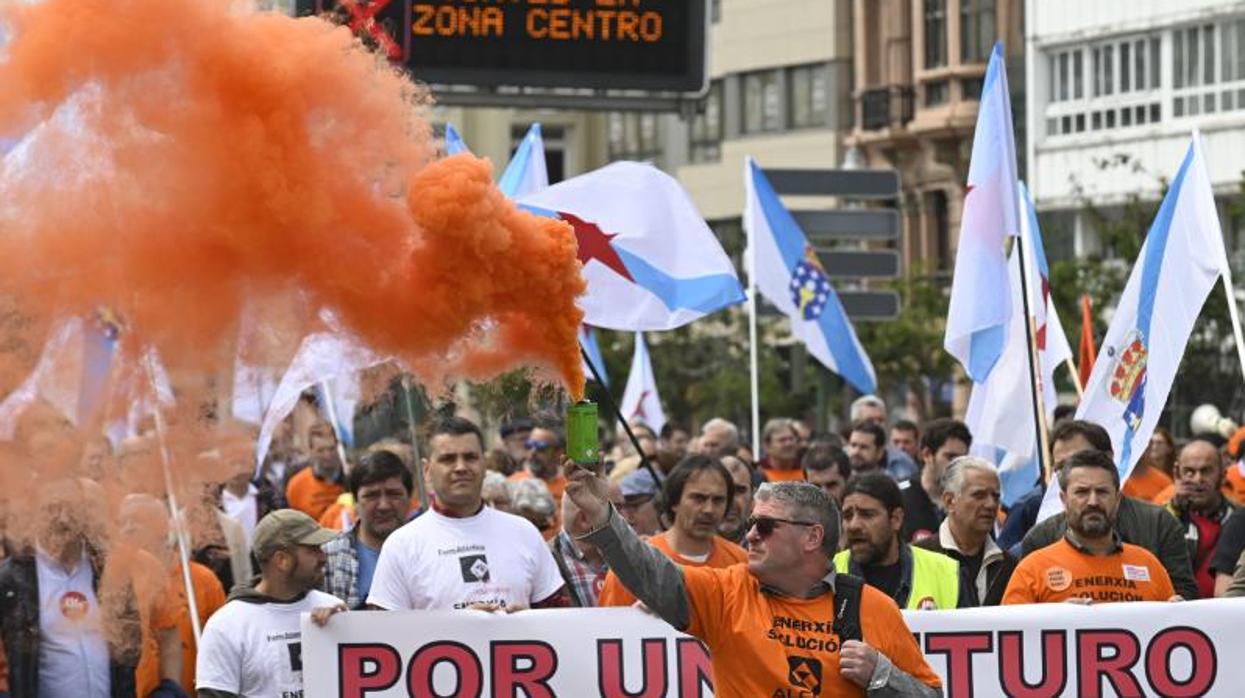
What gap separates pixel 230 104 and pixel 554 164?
56.1m

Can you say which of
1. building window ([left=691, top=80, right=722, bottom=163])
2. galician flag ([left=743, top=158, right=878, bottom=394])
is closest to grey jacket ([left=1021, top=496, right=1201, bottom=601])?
galician flag ([left=743, top=158, right=878, bottom=394])

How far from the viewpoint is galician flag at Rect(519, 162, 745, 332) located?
13.4 meters

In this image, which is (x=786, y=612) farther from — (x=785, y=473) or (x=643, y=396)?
(x=643, y=396)

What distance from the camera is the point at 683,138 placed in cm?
6122

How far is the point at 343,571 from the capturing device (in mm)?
10328

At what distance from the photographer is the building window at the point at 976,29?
169 feet

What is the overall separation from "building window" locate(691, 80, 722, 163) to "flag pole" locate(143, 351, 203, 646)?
50.8 meters

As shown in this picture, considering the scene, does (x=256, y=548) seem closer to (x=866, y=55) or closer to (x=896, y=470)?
(x=896, y=470)

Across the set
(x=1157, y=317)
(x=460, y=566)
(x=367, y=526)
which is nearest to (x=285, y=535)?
(x=460, y=566)

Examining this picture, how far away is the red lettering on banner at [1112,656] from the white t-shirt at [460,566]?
6.47 ft

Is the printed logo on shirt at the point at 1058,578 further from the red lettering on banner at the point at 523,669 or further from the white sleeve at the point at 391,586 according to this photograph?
the white sleeve at the point at 391,586

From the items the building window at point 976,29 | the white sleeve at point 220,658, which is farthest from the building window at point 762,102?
the white sleeve at point 220,658

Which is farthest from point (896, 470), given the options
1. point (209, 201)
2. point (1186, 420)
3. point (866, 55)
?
point (866, 55)

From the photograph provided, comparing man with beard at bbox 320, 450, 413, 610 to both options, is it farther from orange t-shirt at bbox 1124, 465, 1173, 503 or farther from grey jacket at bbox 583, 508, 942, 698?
orange t-shirt at bbox 1124, 465, 1173, 503
